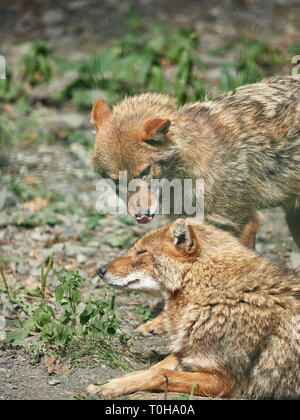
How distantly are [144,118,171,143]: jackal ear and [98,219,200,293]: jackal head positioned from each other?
105 centimetres

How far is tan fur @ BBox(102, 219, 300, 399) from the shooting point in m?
4.82

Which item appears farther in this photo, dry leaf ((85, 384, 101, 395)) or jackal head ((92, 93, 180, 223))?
jackal head ((92, 93, 180, 223))

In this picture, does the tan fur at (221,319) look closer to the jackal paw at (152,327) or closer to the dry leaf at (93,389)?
the dry leaf at (93,389)

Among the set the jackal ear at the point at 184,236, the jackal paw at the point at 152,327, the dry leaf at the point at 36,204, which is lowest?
the jackal paw at the point at 152,327

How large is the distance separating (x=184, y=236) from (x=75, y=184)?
4.32 meters

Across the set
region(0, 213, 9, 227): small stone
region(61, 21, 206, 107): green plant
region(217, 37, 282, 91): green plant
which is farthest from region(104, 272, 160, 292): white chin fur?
region(61, 21, 206, 107): green plant

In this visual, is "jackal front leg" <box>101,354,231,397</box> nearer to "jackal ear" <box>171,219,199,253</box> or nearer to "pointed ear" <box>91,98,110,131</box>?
"jackal ear" <box>171,219,199,253</box>

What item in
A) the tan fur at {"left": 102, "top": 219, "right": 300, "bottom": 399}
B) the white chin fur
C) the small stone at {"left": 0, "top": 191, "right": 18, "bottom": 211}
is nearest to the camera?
Result: the tan fur at {"left": 102, "top": 219, "right": 300, "bottom": 399}

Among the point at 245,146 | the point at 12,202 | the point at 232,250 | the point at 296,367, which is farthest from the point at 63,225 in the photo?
the point at 296,367

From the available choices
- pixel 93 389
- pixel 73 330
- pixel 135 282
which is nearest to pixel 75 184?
pixel 73 330

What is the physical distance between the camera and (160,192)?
20.4 ft

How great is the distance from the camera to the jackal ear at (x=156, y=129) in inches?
233

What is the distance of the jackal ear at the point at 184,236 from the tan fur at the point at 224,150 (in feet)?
3.54

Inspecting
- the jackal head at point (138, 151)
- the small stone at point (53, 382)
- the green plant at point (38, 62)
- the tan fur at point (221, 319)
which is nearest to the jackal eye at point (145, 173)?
the jackal head at point (138, 151)
